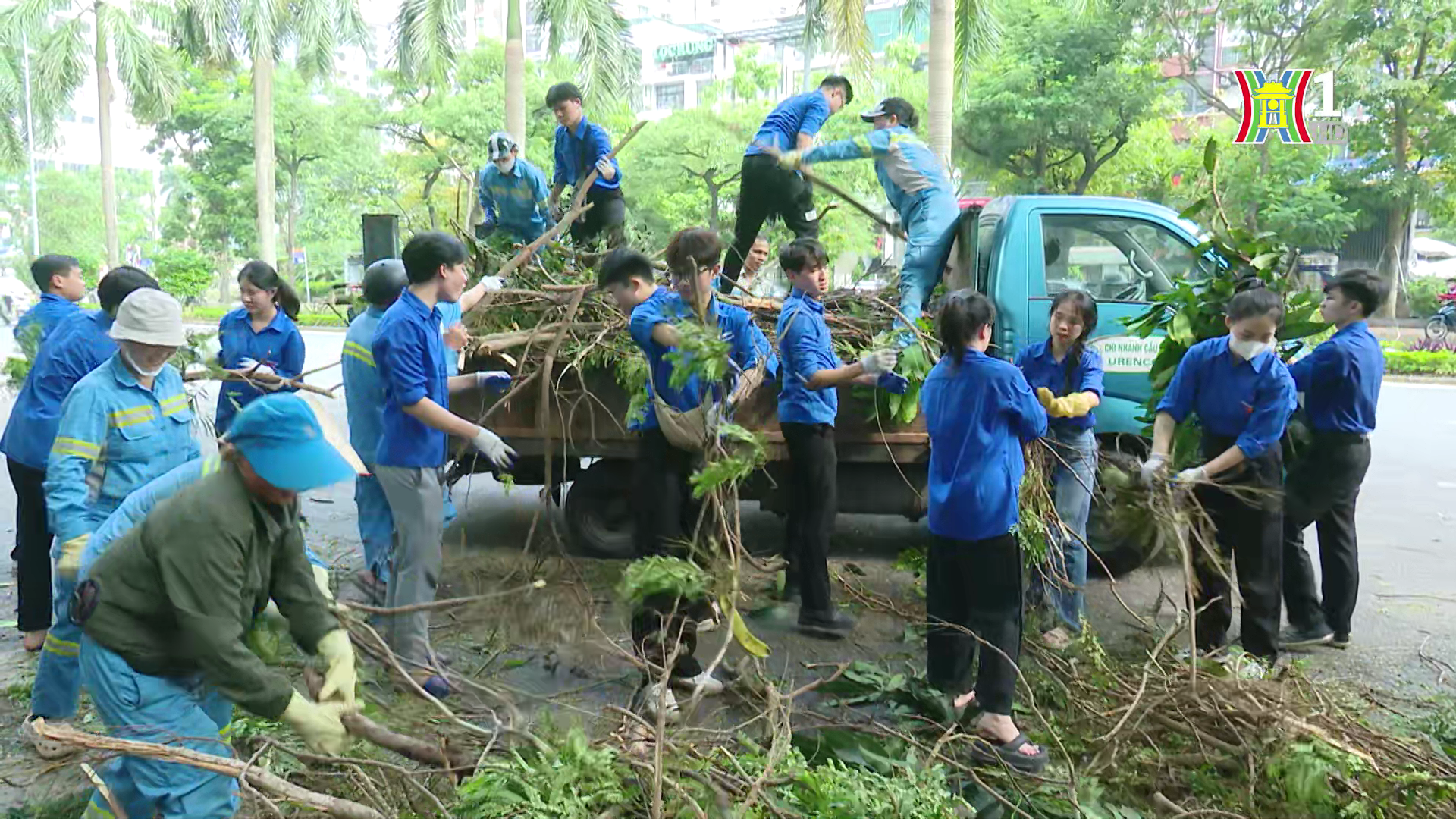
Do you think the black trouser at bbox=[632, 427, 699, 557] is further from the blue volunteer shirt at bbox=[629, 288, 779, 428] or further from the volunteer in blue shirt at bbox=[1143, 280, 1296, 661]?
the volunteer in blue shirt at bbox=[1143, 280, 1296, 661]

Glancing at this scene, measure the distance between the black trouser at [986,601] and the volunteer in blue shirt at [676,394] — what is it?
1008 millimetres

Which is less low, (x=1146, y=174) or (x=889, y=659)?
(x=1146, y=174)

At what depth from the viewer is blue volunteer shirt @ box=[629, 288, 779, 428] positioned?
4180mm

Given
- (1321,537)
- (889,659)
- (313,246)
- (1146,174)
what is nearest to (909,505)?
(889,659)

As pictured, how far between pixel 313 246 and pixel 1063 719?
44650mm

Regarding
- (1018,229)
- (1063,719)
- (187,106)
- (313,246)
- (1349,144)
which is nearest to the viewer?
(1063,719)

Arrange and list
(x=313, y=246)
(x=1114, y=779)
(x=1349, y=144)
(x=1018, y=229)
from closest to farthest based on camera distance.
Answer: (x=1114, y=779) < (x=1018, y=229) < (x=1349, y=144) < (x=313, y=246)

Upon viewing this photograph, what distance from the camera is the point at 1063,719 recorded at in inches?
158

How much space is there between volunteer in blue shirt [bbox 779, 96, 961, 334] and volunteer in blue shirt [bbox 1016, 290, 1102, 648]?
4.08 ft

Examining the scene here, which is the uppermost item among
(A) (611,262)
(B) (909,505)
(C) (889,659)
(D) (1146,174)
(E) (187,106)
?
(E) (187,106)

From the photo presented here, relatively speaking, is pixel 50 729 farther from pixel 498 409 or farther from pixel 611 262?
pixel 498 409

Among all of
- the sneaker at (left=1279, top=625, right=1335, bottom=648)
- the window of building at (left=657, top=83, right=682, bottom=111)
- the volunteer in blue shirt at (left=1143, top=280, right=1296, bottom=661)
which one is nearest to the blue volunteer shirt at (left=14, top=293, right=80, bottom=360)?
the volunteer in blue shirt at (left=1143, top=280, right=1296, bottom=661)

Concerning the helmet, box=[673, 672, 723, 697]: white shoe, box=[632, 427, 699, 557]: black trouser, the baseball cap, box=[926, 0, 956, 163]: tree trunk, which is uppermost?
box=[926, 0, 956, 163]: tree trunk

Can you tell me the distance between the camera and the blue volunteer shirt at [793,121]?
6.75 metres
